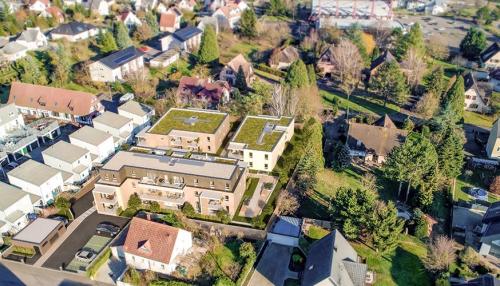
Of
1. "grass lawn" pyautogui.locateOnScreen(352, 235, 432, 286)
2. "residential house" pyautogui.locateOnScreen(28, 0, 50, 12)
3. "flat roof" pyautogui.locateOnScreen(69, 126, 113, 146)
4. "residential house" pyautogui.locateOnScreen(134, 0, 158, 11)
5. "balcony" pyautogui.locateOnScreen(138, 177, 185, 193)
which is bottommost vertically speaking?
"grass lawn" pyautogui.locateOnScreen(352, 235, 432, 286)

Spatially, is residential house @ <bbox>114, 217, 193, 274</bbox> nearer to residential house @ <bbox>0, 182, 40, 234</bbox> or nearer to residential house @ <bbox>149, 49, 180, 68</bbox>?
residential house @ <bbox>0, 182, 40, 234</bbox>

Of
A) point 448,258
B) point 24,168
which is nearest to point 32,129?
point 24,168

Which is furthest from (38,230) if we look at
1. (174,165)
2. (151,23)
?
(151,23)

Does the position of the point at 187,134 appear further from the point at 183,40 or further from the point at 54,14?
the point at 54,14

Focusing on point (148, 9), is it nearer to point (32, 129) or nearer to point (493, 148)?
point (32, 129)

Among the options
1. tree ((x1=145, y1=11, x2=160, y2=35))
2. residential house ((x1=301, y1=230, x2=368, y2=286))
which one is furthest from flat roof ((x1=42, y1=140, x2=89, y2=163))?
tree ((x1=145, y1=11, x2=160, y2=35))

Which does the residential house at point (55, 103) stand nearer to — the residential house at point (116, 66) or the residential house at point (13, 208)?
the residential house at point (116, 66)

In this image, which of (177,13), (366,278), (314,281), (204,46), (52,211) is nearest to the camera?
(314,281)
